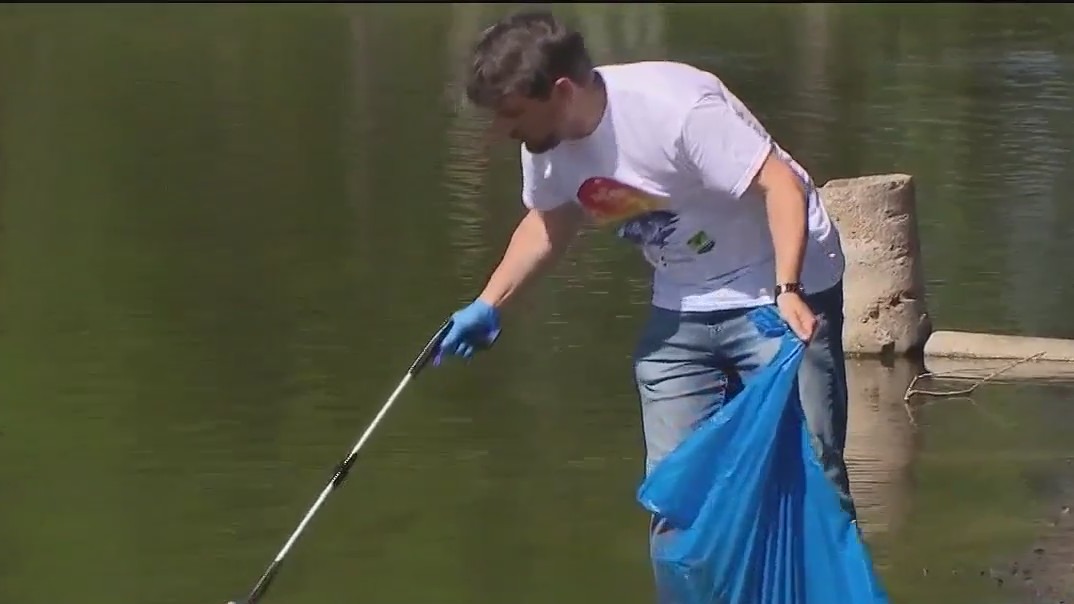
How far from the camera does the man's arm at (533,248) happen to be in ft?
14.7

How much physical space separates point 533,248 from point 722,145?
682 mm

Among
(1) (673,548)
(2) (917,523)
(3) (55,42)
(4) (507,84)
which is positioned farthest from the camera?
(3) (55,42)

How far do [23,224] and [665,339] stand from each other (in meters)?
8.15

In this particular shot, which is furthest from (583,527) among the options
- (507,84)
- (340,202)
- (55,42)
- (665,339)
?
(55,42)

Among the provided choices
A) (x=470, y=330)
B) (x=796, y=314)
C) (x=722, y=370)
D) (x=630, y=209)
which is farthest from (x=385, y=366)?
(x=796, y=314)

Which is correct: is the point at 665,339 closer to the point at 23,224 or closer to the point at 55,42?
the point at 23,224

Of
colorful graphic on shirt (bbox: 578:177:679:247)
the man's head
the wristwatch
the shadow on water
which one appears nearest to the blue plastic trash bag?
the wristwatch

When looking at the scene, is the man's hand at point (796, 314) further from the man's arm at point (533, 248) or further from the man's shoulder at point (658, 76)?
the man's arm at point (533, 248)

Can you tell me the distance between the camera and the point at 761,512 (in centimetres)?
418

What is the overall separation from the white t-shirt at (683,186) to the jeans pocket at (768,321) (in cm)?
3

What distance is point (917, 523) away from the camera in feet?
19.5

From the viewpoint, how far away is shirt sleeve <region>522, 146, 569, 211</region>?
4277 mm

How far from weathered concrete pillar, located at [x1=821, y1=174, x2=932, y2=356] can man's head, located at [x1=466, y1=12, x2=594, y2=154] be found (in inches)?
170

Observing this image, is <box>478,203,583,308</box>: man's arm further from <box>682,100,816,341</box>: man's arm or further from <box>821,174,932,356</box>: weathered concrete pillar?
<box>821,174,932,356</box>: weathered concrete pillar
